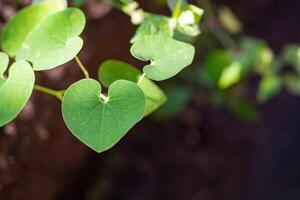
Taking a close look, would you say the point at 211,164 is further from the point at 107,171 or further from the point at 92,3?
the point at 92,3

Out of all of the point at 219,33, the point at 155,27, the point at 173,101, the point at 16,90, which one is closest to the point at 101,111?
the point at 16,90

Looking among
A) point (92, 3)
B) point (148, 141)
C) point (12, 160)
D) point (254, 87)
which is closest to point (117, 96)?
point (12, 160)

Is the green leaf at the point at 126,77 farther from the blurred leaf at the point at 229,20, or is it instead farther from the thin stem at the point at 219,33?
the blurred leaf at the point at 229,20

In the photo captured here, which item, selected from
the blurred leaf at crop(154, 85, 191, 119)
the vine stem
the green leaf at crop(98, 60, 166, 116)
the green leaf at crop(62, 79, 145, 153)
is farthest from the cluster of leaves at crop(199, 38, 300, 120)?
the green leaf at crop(62, 79, 145, 153)

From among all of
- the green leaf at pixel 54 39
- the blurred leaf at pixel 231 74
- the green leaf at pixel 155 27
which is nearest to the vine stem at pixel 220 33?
the blurred leaf at pixel 231 74

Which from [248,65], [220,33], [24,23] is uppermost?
[24,23]

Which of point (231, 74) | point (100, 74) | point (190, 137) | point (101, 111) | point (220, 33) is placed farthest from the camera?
point (190, 137)

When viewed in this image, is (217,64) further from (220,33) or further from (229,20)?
(229,20)
